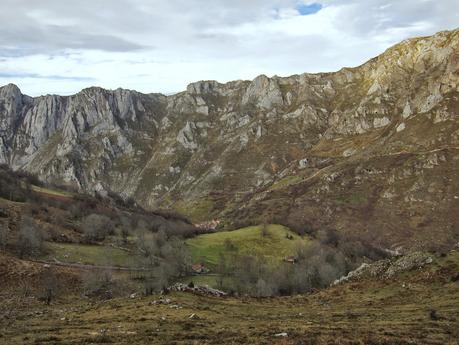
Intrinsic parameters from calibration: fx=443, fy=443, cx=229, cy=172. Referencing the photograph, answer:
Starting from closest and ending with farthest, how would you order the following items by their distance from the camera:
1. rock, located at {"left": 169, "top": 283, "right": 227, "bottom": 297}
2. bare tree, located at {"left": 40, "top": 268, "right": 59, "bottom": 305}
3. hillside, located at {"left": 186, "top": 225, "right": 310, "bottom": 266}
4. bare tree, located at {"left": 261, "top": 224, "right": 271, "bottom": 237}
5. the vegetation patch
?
rock, located at {"left": 169, "top": 283, "right": 227, "bottom": 297}, bare tree, located at {"left": 40, "top": 268, "right": 59, "bottom": 305}, the vegetation patch, hillside, located at {"left": 186, "top": 225, "right": 310, "bottom": 266}, bare tree, located at {"left": 261, "top": 224, "right": 271, "bottom": 237}

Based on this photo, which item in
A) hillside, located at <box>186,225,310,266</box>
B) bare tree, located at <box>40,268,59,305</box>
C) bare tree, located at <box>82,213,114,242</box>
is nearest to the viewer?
bare tree, located at <box>40,268,59,305</box>

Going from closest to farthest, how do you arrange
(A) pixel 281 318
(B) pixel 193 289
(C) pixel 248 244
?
(A) pixel 281 318 → (B) pixel 193 289 → (C) pixel 248 244

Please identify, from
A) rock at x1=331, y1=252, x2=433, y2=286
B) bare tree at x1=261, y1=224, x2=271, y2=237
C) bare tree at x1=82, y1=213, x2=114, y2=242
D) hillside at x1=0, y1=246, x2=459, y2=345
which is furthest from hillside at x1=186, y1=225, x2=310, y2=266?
hillside at x1=0, y1=246, x2=459, y2=345

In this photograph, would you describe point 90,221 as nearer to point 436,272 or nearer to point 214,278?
point 214,278

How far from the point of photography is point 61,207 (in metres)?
173

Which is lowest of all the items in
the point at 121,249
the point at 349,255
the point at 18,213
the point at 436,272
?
the point at 349,255

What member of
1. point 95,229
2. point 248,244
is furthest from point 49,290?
point 248,244

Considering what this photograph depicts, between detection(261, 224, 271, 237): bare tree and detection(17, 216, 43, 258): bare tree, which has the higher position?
detection(17, 216, 43, 258): bare tree

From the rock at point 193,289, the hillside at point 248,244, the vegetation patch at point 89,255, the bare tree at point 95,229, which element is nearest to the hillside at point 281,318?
the rock at point 193,289

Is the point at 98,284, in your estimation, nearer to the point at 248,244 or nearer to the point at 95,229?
the point at 95,229

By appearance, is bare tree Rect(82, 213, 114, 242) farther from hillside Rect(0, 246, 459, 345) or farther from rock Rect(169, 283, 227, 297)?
rock Rect(169, 283, 227, 297)

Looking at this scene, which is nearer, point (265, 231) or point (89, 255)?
point (89, 255)

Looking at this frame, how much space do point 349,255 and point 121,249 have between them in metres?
90.6

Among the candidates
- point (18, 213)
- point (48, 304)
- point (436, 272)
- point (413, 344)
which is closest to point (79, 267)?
point (48, 304)
